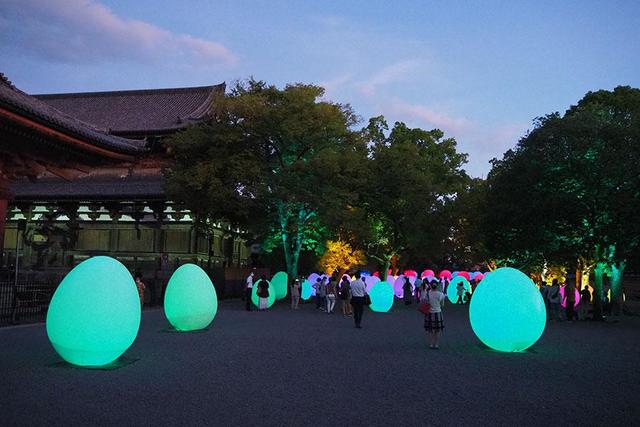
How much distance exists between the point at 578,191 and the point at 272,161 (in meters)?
16.7

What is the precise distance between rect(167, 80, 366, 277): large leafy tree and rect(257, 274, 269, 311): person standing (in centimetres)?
576

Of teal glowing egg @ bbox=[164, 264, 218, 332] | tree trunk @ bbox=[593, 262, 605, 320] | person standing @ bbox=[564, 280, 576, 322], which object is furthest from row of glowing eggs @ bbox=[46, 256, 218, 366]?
tree trunk @ bbox=[593, 262, 605, 320]

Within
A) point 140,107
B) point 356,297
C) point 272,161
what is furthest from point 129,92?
point 356,297

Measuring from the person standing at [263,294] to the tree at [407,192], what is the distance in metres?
8.02

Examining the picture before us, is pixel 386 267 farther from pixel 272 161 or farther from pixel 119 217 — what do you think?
pixel 119 217

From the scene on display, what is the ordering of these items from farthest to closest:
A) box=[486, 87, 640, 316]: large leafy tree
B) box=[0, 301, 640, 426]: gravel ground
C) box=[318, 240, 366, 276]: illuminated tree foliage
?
box=[318, 240, 366, 276]: illuminated tree foliage < box=[486, 87, 640, 316]: large leafy tree < box=[0, 301, 640, 426]: gravel ground

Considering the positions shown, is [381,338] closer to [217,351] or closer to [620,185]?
[217,351]

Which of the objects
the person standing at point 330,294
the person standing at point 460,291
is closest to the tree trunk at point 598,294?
the person standing at point 330,294

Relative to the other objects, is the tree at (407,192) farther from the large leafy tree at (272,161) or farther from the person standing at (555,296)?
the person standing at (555,296)

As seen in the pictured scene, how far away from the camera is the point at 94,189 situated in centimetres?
3619

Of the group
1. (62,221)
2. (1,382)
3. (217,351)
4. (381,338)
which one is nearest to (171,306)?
(217,351)

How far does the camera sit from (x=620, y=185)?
22.2 m

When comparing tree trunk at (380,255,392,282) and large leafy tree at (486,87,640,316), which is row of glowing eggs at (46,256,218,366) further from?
tree trunk at (380,255,392,282)

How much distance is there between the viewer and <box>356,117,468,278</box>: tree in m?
37.2
